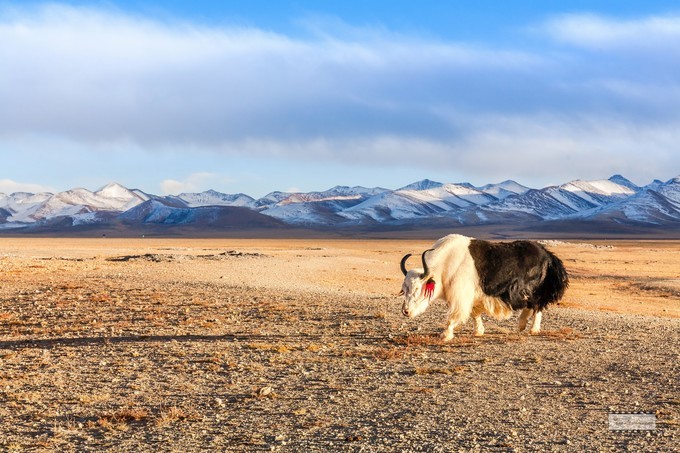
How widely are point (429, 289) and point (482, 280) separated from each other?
1004 millimetres

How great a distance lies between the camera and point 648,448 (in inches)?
272

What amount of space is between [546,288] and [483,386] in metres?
4.43

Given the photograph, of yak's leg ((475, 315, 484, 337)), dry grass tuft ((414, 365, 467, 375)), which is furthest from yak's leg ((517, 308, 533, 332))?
dry grass tuft ((414, 365, 467, 375))

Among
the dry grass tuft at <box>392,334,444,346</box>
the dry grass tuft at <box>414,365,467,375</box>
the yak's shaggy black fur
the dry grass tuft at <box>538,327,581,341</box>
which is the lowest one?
the dry grass tuft at <box>414,365,467,375</box>

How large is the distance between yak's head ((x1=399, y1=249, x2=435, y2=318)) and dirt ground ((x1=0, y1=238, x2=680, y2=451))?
1.93 ft

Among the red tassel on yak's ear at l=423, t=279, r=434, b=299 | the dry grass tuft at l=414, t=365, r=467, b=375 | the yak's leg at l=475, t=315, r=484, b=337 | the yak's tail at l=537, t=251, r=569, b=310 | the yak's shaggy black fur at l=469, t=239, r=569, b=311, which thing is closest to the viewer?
the dry grass tuft at l=414, t=365, r=467, b=375

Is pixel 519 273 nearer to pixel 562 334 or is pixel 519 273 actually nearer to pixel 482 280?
pixel 482 280

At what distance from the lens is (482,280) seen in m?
12.8

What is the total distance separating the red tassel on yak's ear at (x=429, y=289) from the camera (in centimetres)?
1239

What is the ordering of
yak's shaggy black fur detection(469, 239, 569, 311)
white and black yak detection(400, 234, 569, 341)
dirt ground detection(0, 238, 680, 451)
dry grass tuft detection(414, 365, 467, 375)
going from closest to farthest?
dirt ground detection(0, 238, 680, 451) < dry grass tuft detection(414, 365, 467, 375) < white and black yak detection(400, 234, 569, 341) < yak's shaggy black fur detection(469, 239, 569, 311)

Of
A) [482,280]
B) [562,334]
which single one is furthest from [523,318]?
[482,280]

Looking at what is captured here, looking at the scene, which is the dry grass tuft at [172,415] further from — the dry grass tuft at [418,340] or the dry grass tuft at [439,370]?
the dry grass tuft at [418,340]

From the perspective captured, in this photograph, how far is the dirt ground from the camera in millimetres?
7383

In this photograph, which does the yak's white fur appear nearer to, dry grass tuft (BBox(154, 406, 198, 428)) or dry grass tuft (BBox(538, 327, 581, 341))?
dry grass tuft (BBox(538, 327, 581, 341))
